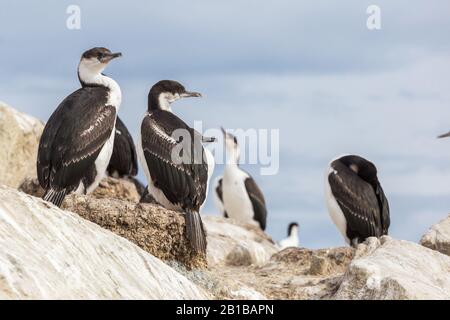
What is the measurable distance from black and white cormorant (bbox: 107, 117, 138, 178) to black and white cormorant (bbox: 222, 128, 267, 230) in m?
9.64

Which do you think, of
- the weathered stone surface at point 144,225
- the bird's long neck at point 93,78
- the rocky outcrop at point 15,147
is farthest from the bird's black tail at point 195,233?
the rocky outcrop at point 15,147

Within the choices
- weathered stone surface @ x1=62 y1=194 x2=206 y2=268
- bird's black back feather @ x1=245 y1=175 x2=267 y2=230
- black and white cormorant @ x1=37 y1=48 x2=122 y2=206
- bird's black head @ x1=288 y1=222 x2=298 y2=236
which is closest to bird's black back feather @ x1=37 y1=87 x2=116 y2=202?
black and white cormorant @ x1=37 y1=48 x2=122 y2=206

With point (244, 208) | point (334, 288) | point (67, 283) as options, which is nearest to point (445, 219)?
point (334, 288)

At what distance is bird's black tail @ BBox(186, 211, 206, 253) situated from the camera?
1238 centimetres

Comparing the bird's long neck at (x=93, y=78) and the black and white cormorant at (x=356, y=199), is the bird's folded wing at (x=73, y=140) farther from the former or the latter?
the black and white cormorant at (x=356, y=199)

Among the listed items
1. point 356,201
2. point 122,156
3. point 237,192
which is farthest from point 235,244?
point 237,192

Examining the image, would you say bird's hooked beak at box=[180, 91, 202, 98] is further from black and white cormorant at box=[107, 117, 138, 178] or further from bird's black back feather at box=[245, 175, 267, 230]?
bird's black back feather at box=[245, 175, 267, 230]

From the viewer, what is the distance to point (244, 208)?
95.3 ft

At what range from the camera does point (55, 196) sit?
45.3 ft

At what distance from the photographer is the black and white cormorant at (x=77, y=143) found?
46.4ft

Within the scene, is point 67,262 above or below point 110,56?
below

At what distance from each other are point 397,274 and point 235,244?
293 inches

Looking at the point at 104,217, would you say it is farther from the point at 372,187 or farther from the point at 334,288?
the point at 372,187

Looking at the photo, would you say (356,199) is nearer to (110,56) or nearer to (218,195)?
(110,56)
